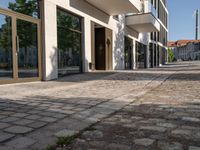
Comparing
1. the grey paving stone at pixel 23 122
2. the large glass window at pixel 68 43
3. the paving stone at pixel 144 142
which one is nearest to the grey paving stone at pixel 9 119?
the grey paving stone at pixel 23 122

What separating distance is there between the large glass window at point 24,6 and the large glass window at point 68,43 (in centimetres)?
164

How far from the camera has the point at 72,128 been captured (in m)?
3.35

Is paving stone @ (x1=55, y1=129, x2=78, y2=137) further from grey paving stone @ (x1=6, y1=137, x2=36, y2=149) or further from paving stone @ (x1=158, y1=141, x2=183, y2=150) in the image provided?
paving stone @ (x1=158, y1=141, x2=183, y2=150)

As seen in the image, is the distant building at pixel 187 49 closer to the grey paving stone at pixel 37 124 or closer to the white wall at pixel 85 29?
the white wall at pixel 85 29

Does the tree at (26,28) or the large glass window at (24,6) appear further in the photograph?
the tree at (26,28)

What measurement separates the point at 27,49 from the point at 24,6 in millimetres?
1623

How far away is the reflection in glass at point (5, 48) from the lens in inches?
324

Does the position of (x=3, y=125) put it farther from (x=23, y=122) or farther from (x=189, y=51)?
(x=189, y=51)

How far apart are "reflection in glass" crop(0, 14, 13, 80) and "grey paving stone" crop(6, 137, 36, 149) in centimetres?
578

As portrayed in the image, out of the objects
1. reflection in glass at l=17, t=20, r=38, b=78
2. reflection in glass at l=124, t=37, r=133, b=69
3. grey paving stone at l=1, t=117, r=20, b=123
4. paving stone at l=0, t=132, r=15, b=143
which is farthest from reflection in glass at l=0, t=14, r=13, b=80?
reflection in glass at l=124, t=37, r=133, b=69

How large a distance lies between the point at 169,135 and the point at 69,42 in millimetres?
10191

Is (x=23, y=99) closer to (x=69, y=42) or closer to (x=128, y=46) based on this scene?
(x=69, y=42)

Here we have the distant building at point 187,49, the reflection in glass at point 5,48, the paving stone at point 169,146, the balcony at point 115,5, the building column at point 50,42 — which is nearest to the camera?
the paving stone at point 169,146

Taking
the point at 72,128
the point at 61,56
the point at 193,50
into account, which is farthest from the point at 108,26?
the point at 193,50
